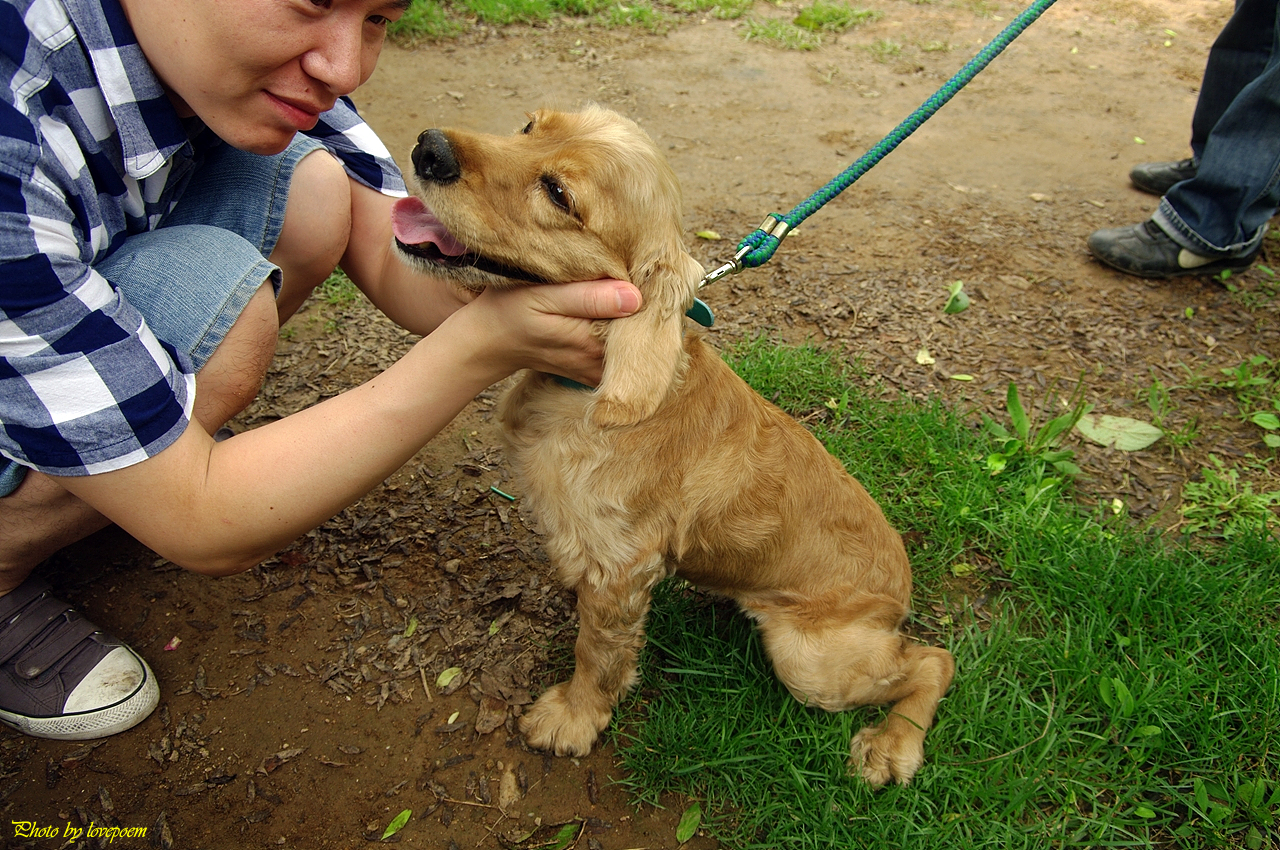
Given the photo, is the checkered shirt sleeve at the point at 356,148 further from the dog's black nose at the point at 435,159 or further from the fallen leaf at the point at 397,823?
the fallen leaf at the point at 397,823

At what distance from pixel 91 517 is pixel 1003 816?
2937 millimetres

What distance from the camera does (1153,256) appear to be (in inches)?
180

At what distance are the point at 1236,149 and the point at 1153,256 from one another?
0.66m

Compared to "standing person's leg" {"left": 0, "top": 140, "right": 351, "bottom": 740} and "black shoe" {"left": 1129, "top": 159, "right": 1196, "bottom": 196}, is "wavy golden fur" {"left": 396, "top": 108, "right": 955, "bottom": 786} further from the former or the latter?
"black shoe" {"left": 1129, "top": 159, "right": 1196, "bottom": 196}

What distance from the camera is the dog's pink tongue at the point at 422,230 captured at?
2082 mm

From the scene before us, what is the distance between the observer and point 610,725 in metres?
2.54

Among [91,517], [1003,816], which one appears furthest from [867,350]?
[91,517]

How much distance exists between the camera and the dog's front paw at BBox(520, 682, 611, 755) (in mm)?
2441

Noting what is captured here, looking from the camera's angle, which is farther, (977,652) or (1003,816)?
(977,652)

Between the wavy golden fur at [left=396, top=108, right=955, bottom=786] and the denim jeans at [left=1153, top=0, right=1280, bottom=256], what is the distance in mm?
3344

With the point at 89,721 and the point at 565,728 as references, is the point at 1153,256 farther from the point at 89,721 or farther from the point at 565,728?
the point at 89,721

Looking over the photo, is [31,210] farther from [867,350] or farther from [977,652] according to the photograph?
[867,350]

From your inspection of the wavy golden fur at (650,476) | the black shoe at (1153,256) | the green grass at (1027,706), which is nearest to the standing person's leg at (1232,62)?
the black shoe at (1153,256)

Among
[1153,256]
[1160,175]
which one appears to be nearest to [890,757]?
[1153,256]
